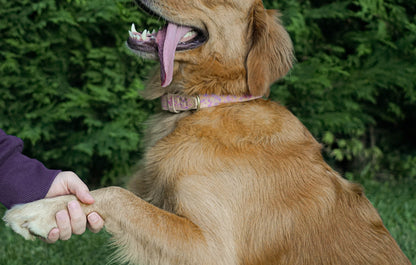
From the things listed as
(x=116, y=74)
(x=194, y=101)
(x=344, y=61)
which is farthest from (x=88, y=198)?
(x=344, y=61)

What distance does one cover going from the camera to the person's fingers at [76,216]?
7.58ft

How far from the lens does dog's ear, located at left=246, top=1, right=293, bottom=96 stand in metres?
3.01

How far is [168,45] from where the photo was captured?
2988mm

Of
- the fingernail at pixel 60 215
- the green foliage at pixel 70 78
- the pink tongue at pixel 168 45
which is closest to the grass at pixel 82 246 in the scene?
the green foliage at pixel 70 78

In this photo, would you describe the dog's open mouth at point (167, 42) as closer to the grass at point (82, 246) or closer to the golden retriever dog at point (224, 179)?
the golden retriever dog at point (224, 179)

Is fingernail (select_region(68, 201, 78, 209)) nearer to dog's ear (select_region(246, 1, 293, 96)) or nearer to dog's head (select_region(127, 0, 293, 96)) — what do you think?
dog's head (select_region(127, 0, 293, 96))

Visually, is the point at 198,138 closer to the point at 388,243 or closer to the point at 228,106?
the point at 228,106

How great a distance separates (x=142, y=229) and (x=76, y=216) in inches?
13.2

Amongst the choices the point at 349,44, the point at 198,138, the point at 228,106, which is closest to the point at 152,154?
the point at 198,138

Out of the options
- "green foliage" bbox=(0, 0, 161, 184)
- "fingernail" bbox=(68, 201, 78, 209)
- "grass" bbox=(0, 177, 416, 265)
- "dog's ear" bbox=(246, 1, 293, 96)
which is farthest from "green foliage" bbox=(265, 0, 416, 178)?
"fingernail" bbox=(68, 201, 78, 209)

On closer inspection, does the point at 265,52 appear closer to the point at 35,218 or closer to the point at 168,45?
the point at 168,45

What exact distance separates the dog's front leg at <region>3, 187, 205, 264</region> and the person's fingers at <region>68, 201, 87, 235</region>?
52 mm

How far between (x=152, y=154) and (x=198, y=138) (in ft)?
1.07

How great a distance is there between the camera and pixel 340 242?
8.29 feet
